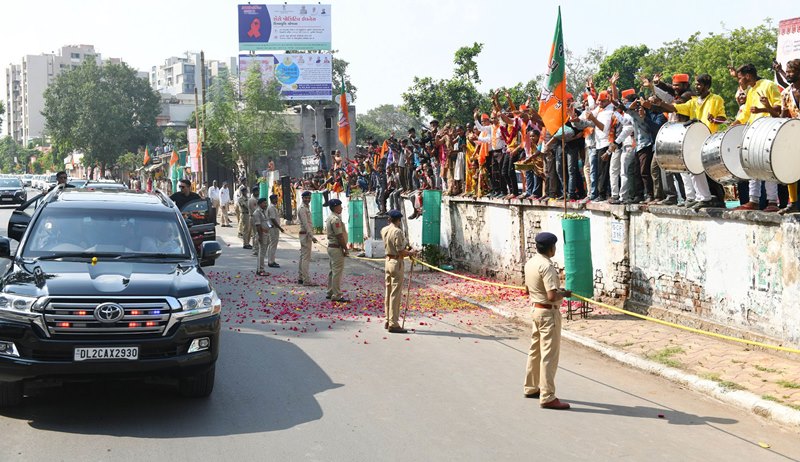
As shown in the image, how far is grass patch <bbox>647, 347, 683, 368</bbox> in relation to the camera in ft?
31.1

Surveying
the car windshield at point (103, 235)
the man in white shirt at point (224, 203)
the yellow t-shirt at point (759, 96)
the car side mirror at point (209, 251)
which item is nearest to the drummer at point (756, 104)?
the yellow t-shirt at point (759, 96)

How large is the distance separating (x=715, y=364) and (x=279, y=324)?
20.6 feet

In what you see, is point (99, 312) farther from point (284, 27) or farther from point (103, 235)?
point (284, 27)

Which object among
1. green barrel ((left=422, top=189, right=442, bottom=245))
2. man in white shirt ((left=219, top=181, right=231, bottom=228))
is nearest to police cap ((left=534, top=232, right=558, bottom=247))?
green barrel ((left=422, top=189, right=442, bottom=245))

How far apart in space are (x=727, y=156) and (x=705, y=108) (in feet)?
5.28

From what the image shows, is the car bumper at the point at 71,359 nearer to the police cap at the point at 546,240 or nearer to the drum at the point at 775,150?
the police cap at the point at 546,240

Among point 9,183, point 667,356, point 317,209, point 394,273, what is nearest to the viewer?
point 667,356

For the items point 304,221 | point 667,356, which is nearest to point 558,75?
point 667,356

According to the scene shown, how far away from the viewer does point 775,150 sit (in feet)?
30.1

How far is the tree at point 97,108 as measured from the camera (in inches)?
3413

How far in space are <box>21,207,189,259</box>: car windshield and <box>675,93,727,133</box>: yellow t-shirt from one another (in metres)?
7.50

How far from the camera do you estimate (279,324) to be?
12.4m

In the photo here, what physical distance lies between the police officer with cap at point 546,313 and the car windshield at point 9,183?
163ft

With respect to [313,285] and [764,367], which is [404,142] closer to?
[313,285]
